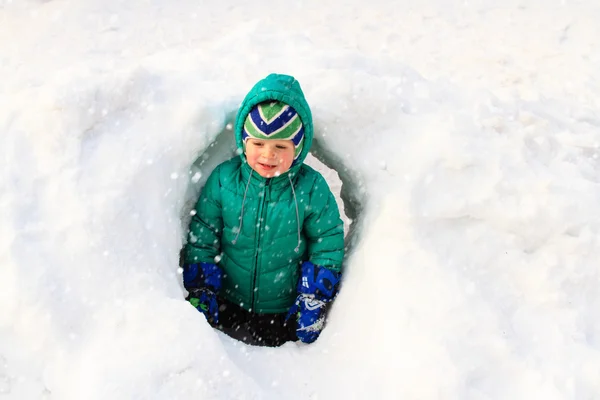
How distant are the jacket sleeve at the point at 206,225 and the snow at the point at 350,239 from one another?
0.20 feet

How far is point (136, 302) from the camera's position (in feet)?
6.75

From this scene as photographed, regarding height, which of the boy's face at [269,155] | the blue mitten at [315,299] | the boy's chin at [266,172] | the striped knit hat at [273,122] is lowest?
the blue mitten at [315,299]

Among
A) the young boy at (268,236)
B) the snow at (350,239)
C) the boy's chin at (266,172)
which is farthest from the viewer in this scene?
the young boy at (268,236)

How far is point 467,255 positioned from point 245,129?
103 centimetres

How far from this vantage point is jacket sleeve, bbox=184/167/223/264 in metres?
2.61

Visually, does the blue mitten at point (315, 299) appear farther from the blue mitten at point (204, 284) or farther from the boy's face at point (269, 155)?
the boy's face at point (269, 155)

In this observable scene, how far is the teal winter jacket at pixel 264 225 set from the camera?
2576mm

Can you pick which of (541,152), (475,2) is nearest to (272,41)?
(541,152)

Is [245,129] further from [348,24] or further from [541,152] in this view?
[348,24]

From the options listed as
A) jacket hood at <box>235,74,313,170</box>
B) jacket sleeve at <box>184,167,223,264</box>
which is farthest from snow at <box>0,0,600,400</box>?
jacket hood at <box>235,74,313,170</box>

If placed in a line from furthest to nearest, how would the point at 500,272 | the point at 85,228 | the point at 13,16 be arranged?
the point at 13,16 → the point at 500,272 → the point at 85,228

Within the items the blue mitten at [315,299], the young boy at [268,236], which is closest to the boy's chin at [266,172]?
the young boy at [268,236]

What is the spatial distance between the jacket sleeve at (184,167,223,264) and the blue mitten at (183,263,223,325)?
0.03 metres

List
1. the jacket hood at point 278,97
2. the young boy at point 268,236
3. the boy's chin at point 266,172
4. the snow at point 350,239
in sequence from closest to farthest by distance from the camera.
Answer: the snow at point 350,239 → the jacket hood at point 278,97 → the boy's chin at point 266,172 → the young boy at point 268,236
